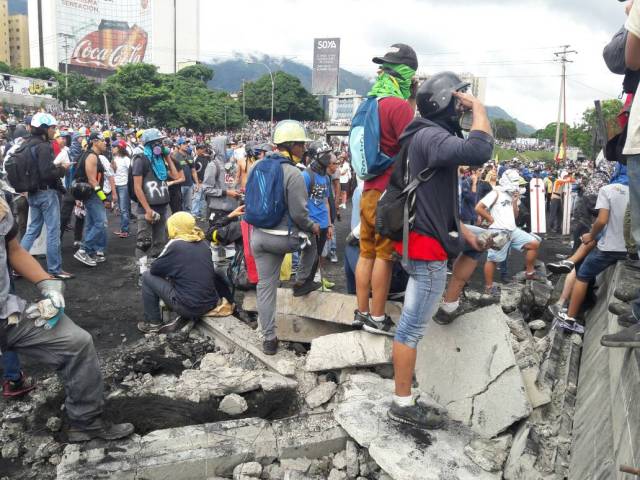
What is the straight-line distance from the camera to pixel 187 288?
4.91 meters

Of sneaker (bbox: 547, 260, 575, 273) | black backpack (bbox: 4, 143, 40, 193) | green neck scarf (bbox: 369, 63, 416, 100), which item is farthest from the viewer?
black backpack (bbox: 4, 143, 40, 193)

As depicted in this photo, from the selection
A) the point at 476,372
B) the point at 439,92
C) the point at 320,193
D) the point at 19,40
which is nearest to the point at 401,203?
the point at 439,92

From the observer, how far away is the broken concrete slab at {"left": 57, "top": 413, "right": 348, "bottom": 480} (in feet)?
9.49

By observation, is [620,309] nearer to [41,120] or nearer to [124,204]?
[41,120]

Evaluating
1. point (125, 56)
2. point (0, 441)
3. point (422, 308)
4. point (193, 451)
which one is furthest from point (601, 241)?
point (125, 56)

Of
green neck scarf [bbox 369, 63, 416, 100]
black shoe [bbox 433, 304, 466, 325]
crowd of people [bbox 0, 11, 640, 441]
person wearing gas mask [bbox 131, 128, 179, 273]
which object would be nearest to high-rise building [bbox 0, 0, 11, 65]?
person wearing gas mask [bbox 131, 128, 179, 273]

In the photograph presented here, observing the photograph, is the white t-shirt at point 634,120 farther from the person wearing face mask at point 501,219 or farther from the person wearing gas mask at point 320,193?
the person wearing face mask at point 501,219

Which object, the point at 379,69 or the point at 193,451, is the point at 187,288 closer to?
the point at 193,451

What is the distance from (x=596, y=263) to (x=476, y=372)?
2019 millimetres

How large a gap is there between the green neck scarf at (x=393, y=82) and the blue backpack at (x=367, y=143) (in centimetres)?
9

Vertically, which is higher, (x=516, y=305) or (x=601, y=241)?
(x=601, y=241)

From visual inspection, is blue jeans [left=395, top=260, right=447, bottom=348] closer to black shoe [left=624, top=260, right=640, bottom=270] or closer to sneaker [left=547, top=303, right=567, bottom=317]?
black shoe [left=624, top=260, right=640, bottom=270]

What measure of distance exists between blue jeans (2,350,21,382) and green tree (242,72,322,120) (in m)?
79.0

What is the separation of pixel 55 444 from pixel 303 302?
7.26 ft
